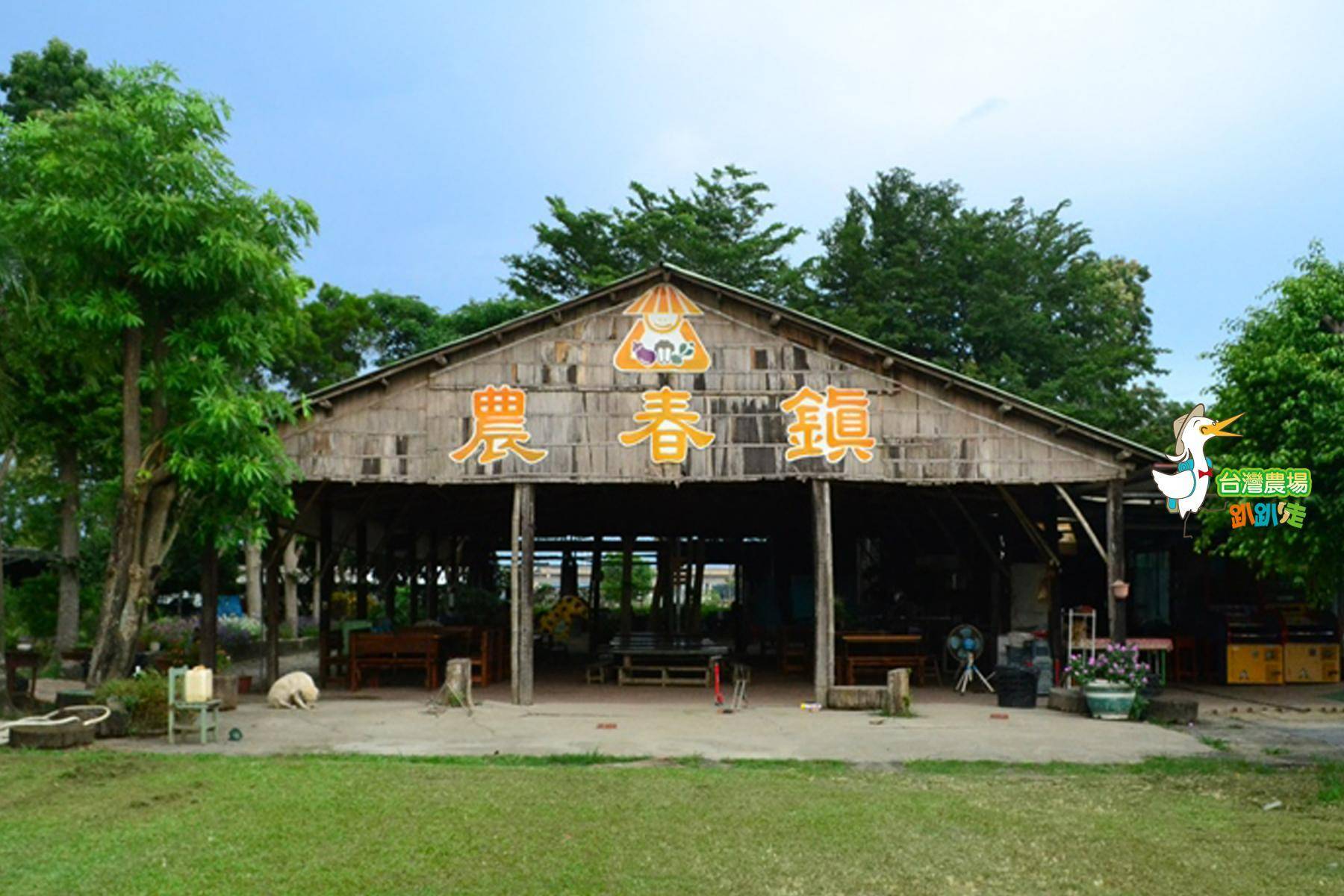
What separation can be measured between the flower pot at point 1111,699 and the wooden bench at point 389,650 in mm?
9003

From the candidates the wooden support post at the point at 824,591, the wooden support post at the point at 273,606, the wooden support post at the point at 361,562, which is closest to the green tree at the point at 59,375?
the wooden support post at the point at 273,606

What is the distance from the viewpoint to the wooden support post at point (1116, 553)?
1612cm

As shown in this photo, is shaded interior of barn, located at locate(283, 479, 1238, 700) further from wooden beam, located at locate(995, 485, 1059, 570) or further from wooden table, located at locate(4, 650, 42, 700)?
wooden table, located at locate(4, 650, 42, 700)

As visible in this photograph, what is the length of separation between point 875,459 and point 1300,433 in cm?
551

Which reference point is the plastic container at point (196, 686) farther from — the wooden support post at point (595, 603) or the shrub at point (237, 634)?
the wooden support post at point (595, 603)

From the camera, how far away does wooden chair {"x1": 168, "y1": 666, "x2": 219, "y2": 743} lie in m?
12.6

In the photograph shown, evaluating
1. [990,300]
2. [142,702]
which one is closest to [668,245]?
[990,300]

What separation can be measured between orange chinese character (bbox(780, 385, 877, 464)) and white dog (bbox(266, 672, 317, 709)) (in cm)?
661

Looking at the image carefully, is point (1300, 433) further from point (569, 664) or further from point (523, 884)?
point (569, 664)

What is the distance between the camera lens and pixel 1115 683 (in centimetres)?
1501

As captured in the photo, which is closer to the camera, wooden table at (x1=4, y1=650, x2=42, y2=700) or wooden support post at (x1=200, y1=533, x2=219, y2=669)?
wooden table at (x1=4, y1=650, x2=42, y2=700)

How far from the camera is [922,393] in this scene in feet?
53.9

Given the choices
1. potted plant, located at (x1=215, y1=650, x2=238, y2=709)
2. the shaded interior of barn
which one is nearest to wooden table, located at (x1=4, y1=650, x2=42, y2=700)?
potted plant, located at (x1=215, y1=650, x2=238, y2=709)

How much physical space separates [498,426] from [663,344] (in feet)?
7.66
